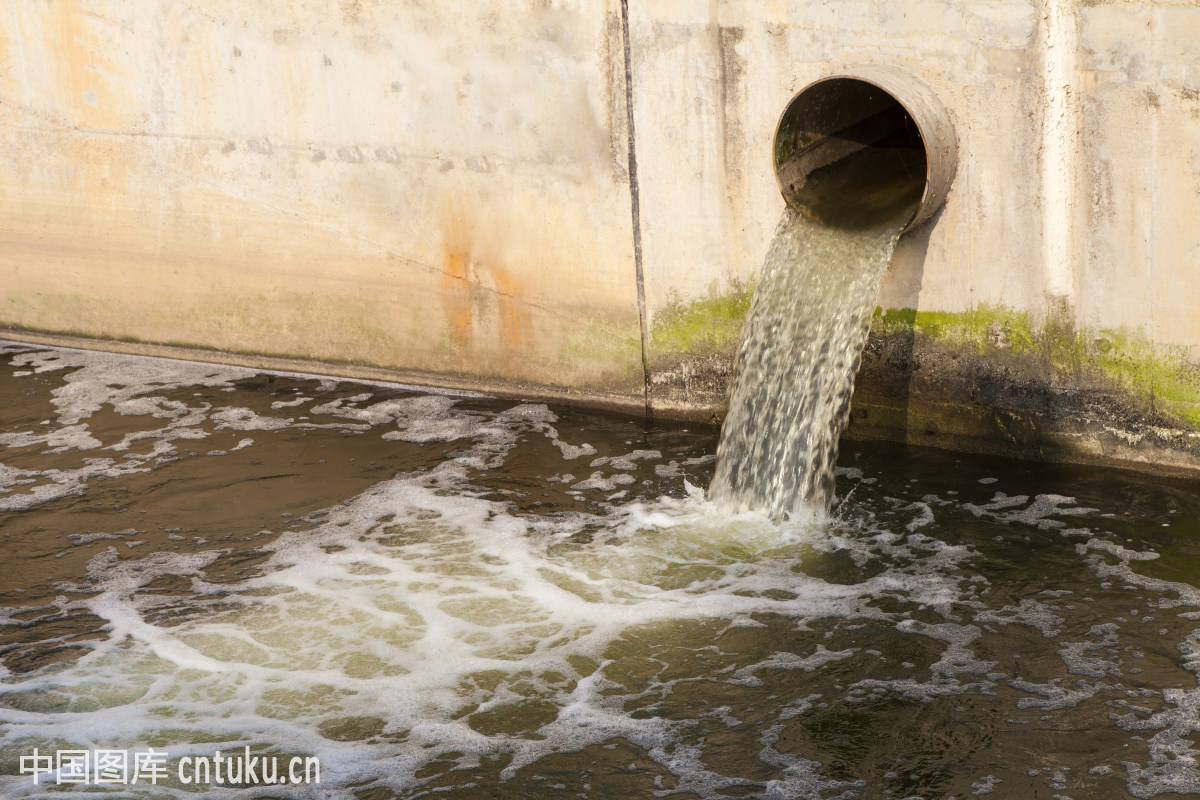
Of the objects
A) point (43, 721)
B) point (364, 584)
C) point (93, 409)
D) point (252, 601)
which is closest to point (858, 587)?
point (364, 584)

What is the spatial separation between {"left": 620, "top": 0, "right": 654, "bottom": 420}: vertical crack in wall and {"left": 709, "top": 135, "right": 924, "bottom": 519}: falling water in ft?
2.43

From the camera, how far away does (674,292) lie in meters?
7.15

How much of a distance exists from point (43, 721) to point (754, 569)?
2.71 metres

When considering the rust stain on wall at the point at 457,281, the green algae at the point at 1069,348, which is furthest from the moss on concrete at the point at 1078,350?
the rust stain on wall at the point at 457,281

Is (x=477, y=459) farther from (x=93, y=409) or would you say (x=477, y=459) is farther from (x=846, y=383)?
(x=93, y=409)

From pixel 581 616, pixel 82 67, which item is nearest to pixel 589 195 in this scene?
pixel 581 616

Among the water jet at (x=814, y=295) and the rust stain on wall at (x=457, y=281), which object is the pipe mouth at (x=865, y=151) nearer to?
the water jet at (x=814, y=295)

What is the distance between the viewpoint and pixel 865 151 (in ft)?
23.0

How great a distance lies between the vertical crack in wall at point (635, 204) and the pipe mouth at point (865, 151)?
3.04 feet

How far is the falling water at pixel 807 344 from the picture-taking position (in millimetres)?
6301

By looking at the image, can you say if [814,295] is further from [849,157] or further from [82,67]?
[82,67]

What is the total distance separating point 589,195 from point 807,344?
1.50m

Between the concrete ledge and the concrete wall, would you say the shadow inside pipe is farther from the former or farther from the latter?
the concrete ledge

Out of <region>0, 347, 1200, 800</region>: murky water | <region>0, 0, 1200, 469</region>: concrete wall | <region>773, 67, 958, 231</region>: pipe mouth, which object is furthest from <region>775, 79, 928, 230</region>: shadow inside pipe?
<region>0, 347, 1200, 800</region>: murky water
